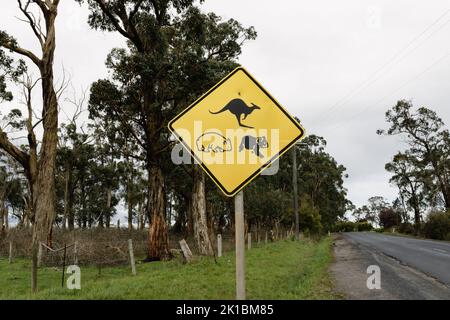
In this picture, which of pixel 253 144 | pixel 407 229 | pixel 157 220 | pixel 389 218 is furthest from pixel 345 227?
pixel 253 144

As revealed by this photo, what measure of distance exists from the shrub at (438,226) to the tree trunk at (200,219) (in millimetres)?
20541

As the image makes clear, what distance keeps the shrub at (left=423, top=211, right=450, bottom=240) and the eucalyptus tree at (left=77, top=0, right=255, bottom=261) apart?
949 inches

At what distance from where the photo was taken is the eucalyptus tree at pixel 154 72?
66.4 ft

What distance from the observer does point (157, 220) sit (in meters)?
22.7

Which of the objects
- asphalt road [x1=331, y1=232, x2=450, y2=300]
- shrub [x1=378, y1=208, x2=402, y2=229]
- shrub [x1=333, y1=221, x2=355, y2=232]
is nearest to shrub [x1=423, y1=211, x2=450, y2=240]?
asphalt road [x1=331, y1=232, x2=450, y2=300]

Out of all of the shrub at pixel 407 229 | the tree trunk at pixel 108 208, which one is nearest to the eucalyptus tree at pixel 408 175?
the shrub at pixel 407 229

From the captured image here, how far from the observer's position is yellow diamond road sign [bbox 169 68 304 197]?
3.76 metres

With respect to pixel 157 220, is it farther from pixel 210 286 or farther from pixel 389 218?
pixel 389 218

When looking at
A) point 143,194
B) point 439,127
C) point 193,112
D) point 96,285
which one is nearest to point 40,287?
point 96,285

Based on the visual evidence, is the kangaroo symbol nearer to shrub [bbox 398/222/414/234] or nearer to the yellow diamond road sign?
the yellow diamond road sign

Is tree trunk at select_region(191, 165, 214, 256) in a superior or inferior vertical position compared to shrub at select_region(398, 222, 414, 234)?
superior

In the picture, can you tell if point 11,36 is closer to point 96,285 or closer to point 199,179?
point 199,179

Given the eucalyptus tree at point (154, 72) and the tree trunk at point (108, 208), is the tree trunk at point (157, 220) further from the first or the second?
the tree trunk at point (108, 208)

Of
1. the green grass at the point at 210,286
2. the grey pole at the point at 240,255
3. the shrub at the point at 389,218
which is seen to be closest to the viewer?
the grey pole at the point at 240,255
